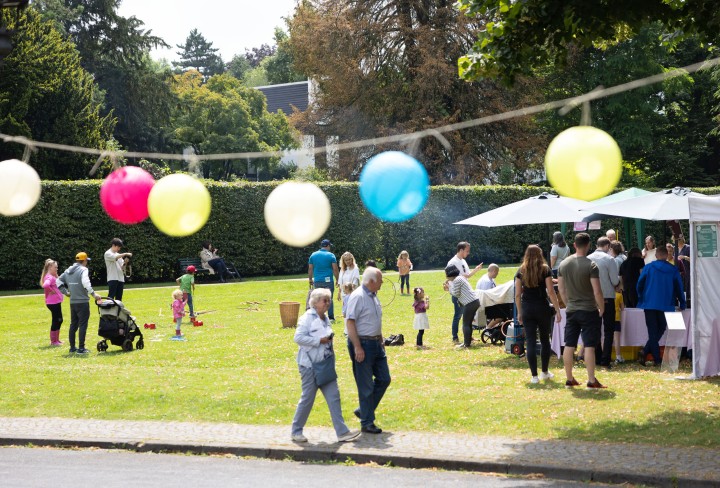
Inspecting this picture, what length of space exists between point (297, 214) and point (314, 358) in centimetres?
242

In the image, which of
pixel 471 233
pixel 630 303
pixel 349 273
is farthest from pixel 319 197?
pixel 471 233

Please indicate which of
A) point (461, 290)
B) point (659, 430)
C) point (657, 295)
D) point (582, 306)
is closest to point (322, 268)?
point (461, 290)

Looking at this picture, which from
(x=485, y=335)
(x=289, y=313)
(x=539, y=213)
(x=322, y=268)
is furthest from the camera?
(x=289, y=313)

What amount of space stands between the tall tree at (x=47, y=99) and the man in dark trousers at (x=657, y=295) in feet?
95.2

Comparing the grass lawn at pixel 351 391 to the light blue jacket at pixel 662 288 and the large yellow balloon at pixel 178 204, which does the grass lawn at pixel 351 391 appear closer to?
the light blue jacket at pixel 662 288

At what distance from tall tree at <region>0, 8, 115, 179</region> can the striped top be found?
2537 centimetres

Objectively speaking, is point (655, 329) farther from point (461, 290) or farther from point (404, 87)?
point (404, 87)

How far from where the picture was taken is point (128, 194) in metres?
8.85

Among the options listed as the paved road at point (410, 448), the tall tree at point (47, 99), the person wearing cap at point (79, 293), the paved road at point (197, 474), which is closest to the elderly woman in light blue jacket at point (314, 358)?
the paved road at point (410, 448)

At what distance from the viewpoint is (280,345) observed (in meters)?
18.0

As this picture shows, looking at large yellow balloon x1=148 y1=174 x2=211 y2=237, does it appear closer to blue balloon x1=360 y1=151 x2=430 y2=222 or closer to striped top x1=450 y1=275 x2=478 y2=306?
blue balloon x1=360 y1=151 x2=430 y2=222

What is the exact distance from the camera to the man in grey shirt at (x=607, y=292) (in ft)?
47.2

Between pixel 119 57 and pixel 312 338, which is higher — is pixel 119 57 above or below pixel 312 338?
above

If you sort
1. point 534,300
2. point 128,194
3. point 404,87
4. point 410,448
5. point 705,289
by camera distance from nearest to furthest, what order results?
point 128,194
point 410,448
point 534,300
point 705,289
point 404,87
